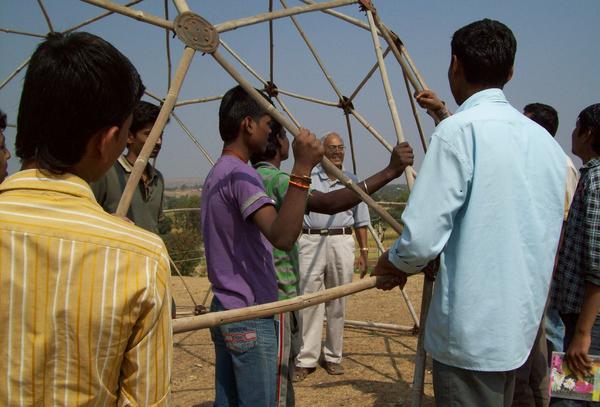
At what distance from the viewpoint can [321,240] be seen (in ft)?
14.3

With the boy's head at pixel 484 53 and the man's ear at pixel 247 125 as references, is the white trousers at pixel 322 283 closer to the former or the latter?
the man's ear at pixel 247 125

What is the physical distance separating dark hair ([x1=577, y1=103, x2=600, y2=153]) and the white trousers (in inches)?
84.1

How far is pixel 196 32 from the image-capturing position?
6.70 feet

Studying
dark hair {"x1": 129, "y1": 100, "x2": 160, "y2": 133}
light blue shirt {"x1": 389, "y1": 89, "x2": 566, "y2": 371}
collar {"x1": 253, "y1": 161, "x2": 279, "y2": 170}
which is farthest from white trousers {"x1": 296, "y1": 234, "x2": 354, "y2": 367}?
light blue shirt {"x1": 389, "y1": 89, "x2": 566, "y2": 371}

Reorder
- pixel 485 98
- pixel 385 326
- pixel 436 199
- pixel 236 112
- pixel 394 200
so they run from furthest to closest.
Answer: pixel 394 200 → pixel 385 326 → pixel 236 112 → pixel 485 98 → pixel 436 199

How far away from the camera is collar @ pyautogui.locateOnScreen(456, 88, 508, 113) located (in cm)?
169

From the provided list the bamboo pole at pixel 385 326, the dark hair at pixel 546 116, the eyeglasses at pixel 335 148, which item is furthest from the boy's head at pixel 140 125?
the bamboo pole at pixel 385 326

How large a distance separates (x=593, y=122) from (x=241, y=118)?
1741 millimetres

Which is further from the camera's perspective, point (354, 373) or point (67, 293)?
point (354, 373)

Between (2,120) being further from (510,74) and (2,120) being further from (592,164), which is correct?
(592,164)

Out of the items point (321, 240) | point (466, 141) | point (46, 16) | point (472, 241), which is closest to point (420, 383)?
point (472, 241)

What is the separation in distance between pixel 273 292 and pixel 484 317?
0.85m

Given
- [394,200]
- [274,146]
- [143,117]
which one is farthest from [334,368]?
[394,200]

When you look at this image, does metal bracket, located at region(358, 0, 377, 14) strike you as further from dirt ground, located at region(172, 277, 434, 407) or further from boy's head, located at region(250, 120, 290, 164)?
dirt ground, located at region(172, 277, 434, 407)
